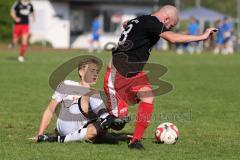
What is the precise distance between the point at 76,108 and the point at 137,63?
1.06m

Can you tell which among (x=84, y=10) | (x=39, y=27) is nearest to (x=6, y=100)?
(x=39, y=27)

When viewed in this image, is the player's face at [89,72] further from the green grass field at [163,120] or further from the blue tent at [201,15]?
the blue tent at [201,15]

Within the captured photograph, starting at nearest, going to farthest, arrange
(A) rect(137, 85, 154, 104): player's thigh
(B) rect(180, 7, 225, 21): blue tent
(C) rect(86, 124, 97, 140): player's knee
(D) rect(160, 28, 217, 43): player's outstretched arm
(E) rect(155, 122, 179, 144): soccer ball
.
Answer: (D) rect(160, 28, 217, 43): player's outstretched arm
(A) rect(137, 85, 154, 104): player's thigh
(C) rect(86, 124, 97, 140): player's knee
(E) rect(155, 122, 179, 144): soccer ball
(B) rect(180, 7, 225, 21): blue tent

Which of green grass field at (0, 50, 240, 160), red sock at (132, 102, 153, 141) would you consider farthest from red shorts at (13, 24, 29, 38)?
red sock at (132, 102, 153, 141)

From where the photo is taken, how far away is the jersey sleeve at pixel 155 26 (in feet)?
24.9

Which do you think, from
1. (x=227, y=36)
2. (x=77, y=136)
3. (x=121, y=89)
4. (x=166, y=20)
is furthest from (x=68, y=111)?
(x=227, y=36)

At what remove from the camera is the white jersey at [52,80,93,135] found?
816 centimetres

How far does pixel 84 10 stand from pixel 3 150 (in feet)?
144

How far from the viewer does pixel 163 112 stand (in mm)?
10992

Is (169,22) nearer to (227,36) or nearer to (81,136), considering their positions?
(81,136)

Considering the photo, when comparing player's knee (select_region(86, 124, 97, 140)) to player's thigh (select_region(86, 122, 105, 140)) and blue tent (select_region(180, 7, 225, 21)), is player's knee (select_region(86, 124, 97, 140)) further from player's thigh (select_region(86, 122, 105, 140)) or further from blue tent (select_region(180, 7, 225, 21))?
blue tent (select_region(180, 7, 225, 21))

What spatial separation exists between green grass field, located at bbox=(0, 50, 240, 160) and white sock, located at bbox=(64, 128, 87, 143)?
197 mm

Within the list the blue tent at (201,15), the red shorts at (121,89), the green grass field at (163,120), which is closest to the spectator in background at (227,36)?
the blue tent at (201,15)

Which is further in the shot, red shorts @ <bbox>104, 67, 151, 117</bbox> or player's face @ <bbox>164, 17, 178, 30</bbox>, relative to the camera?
red shorts @ <bbox>104, 67, 151, 117</bbox>
